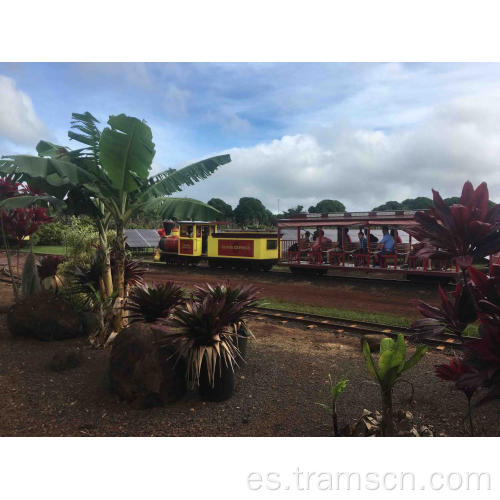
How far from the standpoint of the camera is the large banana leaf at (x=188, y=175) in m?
6.59

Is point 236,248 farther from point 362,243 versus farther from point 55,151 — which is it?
point 55,151

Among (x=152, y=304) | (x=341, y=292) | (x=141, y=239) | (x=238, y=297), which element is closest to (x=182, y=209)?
(x=152, y=304)

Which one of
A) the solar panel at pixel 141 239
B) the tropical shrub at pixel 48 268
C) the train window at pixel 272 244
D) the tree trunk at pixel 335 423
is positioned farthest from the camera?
the solar panel at pixel 141 239

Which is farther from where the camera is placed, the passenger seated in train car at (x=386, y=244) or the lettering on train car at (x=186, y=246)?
the lettering on train car at (x=186, y=246)

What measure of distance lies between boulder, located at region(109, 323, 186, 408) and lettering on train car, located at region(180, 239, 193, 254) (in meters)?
15.5

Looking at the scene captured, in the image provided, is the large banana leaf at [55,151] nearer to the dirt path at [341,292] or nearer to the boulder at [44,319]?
the boulder at [44,319]

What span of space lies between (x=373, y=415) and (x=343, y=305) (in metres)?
7.06

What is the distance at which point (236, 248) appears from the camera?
57.2 ft

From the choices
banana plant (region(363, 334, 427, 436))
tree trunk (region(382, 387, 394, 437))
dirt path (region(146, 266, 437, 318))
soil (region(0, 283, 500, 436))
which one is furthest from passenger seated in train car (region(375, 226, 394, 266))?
tree trunk (region(382, 387, 394, 437))

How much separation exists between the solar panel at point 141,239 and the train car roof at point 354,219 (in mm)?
14867

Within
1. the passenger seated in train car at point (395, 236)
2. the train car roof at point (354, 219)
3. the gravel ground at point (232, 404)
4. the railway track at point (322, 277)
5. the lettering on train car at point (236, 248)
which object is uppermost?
the train car roof at point (354, 219)

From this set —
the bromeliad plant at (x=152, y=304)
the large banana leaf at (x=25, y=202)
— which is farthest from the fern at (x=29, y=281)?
the bromeliad plant at (x=152, y=304)

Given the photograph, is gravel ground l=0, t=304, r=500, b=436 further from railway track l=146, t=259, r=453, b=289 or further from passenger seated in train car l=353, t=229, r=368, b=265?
passenger seated in train car l=353, t=229, r=368, b=265

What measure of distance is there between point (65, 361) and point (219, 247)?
1327cm
